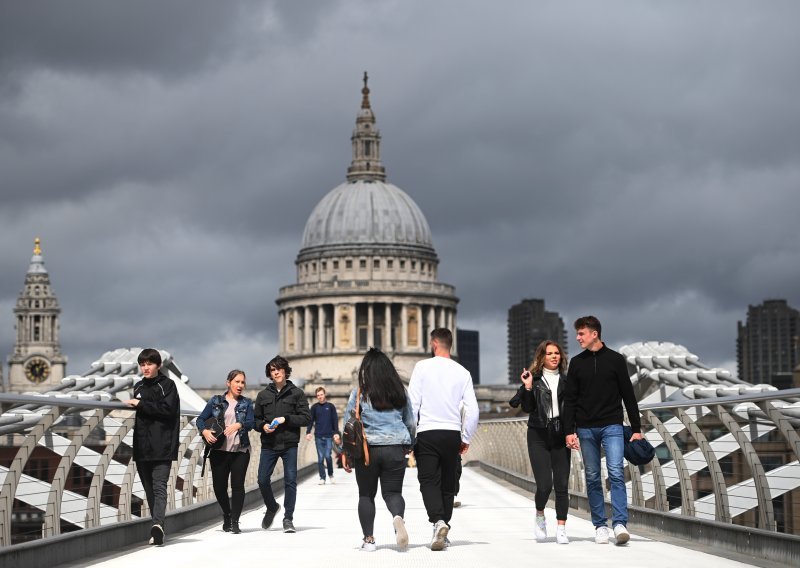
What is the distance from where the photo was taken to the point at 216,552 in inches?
660

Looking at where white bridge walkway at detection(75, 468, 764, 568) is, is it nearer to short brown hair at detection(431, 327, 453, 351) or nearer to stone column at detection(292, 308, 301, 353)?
short brown hair at detection(431, 327, 453, 351)

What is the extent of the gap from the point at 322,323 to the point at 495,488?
129 meters

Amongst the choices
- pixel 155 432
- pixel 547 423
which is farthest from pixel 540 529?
pixel 155 432

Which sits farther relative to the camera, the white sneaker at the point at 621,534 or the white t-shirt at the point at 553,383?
the white t-shirt at the point at 553,383

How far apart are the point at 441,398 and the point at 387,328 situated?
478 ft

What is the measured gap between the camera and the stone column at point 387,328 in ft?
529

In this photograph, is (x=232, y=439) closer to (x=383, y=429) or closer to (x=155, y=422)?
(x=155, y=422)

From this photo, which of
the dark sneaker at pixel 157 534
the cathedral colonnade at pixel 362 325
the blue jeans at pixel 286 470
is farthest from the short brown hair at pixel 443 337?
the cathedral colonnade at pixel 362 325

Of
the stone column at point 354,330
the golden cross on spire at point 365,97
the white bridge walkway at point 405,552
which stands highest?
the golden cross on spire at point 365,97

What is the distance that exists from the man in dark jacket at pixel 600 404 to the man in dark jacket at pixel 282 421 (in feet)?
12.2

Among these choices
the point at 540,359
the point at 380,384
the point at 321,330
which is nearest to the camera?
the point at 380,384

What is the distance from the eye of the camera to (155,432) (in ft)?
58.1

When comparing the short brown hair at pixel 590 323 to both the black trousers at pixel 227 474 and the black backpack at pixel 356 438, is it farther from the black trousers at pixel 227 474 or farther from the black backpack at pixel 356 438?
the black trousers at pixel 227 474

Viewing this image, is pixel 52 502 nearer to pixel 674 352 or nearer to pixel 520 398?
pixel 520 398
